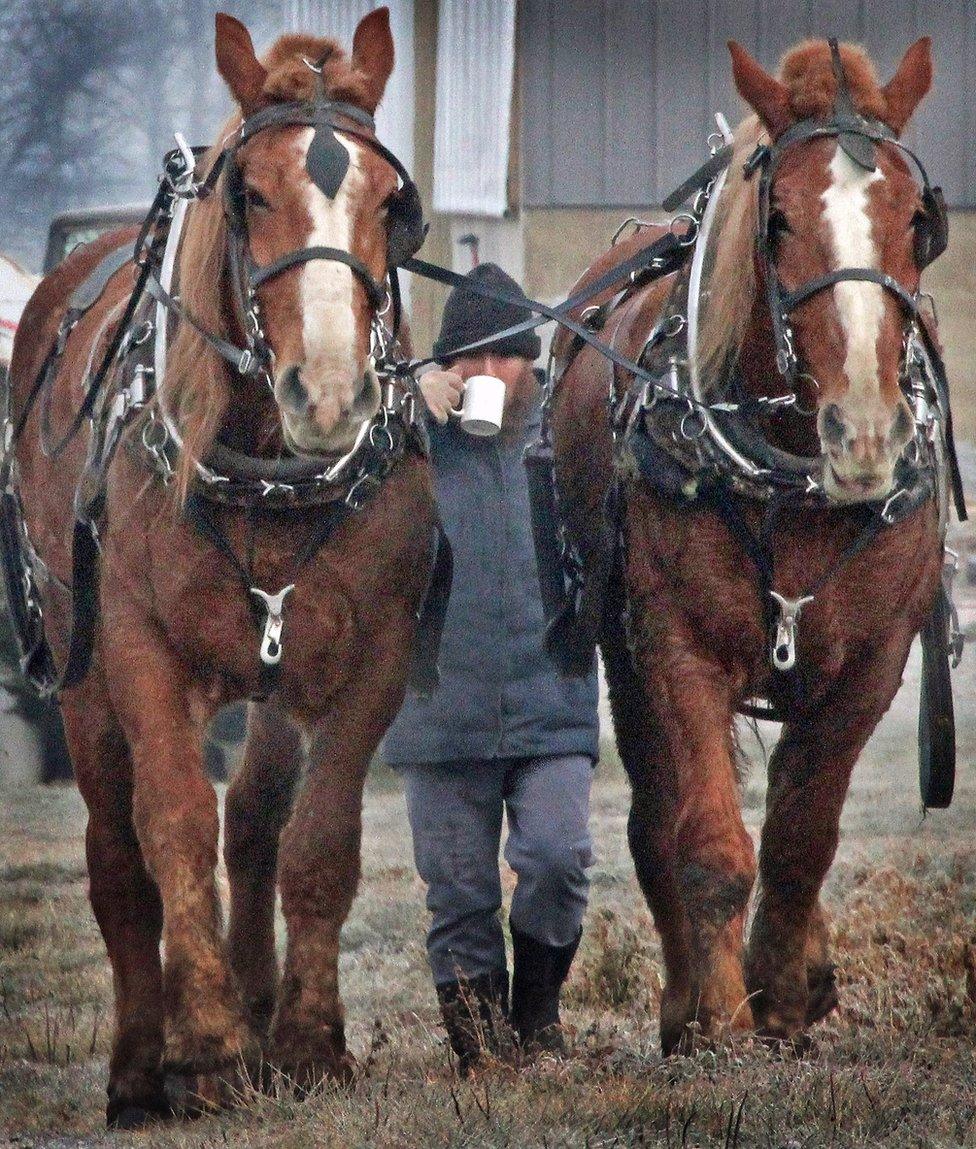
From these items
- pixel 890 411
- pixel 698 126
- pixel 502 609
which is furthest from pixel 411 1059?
pixel 698 126

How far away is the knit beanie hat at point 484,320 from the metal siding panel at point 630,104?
13.3ft

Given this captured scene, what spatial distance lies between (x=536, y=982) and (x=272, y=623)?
128 centimetres

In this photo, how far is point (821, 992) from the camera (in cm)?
483

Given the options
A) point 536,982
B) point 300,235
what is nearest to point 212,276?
point 300,235

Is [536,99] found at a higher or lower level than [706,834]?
higher

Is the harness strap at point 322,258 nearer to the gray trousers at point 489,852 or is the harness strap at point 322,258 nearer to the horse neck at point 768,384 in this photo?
the horse neck at point 768,384

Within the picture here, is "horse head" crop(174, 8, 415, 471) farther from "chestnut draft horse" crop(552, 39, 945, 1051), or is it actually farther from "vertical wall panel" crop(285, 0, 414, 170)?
"vertical wall panel" crop(285, 0, 414, 170)

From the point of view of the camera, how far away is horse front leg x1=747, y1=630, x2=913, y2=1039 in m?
4.37

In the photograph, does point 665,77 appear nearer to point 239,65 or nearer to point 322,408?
point 239,65

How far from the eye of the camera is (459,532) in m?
5.02

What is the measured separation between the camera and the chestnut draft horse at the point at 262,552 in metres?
3.95

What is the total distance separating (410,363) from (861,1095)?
178cm

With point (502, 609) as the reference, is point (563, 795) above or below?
below

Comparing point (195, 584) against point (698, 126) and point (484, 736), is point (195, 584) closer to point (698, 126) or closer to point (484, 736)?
point (484, 736)
